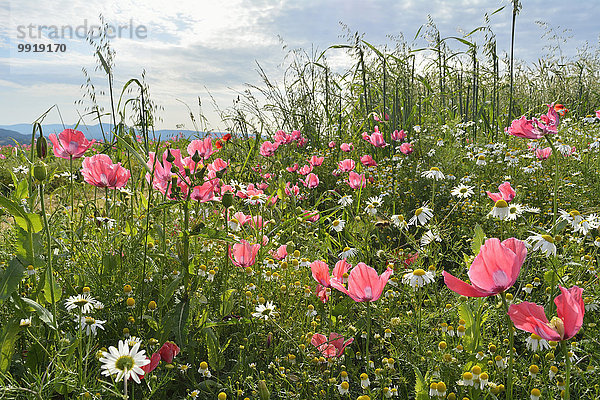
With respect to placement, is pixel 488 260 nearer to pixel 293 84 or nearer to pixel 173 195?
pixel 173 195

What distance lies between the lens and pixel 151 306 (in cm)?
139

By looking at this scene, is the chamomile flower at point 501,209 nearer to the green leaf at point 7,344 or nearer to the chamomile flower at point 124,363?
the chamomile flower at point 124,363

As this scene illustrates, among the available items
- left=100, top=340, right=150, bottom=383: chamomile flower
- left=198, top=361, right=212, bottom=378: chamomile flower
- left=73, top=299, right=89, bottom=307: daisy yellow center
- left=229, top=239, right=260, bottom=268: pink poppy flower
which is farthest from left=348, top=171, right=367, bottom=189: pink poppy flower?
left=100, top=340, right=150, bottom=383: chamomile flower

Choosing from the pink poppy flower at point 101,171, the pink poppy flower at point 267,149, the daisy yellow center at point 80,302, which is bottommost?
the daisy yellow center at point 80,302

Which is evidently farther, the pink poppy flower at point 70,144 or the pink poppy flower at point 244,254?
the pink poppy flower at point 70,144

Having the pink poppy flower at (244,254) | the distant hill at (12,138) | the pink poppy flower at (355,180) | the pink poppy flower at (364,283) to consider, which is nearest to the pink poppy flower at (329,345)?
the pink poppy flower at (364,283)

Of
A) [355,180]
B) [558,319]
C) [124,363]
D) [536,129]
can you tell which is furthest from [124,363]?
[536,129]

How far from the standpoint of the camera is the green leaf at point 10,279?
3.86 feet

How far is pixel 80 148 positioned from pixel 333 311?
113 centimetres

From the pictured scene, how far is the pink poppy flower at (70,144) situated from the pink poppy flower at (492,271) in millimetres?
1408

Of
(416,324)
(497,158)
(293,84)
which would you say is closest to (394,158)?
(497,158)

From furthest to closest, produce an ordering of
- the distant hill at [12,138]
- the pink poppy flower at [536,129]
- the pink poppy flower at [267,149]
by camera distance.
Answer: the pink poppy flower at [267,149]
the distant hill at [12,138]
the pink poppy flower at [536,129]

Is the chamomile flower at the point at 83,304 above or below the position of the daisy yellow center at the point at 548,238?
below

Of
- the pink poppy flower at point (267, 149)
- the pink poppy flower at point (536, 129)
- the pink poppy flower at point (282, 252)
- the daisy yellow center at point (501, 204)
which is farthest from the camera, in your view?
the pink poppy flower at point (267, 149)
